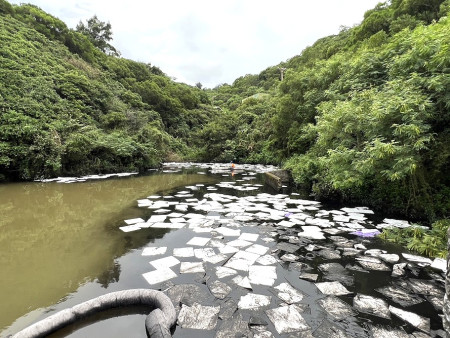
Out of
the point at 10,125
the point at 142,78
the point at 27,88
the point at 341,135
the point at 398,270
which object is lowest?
the point at 398,270

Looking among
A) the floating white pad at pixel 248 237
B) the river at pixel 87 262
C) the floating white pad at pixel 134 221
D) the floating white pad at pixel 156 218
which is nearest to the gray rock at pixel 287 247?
the river at pixel 87 262

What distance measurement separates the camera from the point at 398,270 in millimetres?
3061

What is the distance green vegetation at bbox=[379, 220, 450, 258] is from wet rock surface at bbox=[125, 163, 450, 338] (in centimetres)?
21

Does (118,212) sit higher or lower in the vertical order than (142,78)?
lower

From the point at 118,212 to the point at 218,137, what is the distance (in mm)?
14539

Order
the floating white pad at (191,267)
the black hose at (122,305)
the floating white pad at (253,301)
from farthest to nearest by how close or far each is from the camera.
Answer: the floating white pad at (191,267), the floating white pad at (253,301), the black hose at (122,305)

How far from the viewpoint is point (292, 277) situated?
2.96 meters

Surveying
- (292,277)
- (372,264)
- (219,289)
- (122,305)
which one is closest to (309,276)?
(292,277)

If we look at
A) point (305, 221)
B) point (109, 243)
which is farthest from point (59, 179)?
point (305, 221)

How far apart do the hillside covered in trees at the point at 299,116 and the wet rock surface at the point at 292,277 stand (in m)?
1.19

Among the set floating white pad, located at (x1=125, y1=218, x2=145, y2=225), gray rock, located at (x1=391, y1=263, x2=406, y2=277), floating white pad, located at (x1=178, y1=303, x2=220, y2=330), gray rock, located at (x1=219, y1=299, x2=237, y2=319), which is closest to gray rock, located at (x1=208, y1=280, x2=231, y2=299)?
gray rock, located at (x1=219, y1=299, x2=237, y2=319)

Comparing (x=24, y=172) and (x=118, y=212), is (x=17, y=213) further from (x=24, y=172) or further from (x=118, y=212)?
(x=24, y=172)

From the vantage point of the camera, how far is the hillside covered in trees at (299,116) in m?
4.28

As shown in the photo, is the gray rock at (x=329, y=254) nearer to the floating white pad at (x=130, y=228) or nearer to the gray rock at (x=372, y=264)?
the gray rock at (x=372, y=264)
